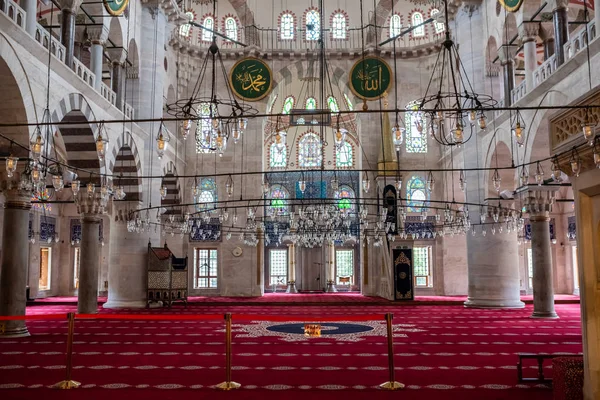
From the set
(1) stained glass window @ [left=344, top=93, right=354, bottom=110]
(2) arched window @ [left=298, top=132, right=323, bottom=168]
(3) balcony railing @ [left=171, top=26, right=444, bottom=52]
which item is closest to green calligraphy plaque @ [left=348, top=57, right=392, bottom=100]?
(3) balcony railing @ [left=171, top=26, right=444, bottom=52]

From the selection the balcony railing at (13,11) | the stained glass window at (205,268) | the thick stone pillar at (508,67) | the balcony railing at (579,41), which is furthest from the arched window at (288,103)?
the balcony railing at (13,11)

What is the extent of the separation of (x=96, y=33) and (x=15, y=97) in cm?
341

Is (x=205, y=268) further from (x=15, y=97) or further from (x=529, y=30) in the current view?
(x=529, y=30)

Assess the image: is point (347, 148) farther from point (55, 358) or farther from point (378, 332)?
point (55, 358)

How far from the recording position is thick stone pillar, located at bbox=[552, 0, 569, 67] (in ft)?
29.6

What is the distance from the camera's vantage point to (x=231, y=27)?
17.5 metres

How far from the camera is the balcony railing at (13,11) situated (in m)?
6.70

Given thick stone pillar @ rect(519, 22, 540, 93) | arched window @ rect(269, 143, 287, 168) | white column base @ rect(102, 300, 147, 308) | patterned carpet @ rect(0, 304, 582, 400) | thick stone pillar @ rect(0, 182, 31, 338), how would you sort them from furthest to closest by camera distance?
arched window @ rect(269, 143, 287, 168), white column base @ rect(102, 300, 147, 308), thick stone pillar @ rect(519, 22, 540, 93), thick stone pillar @ rect(0, 182, 31, 338), patterned carpet @ rect(0, 304, 582, 400)

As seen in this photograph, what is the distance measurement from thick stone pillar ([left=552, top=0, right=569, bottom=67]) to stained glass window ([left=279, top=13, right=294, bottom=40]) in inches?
376

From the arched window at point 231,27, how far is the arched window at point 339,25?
9.56ft

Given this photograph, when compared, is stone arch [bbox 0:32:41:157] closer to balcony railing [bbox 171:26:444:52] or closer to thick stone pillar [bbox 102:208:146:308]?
thick stone pillar [bbox 102:208:146:308]

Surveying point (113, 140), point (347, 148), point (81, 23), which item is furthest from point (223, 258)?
point (81, 23)

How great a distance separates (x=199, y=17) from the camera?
17.4 m

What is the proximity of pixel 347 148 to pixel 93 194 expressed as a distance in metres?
10.6
